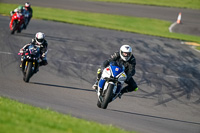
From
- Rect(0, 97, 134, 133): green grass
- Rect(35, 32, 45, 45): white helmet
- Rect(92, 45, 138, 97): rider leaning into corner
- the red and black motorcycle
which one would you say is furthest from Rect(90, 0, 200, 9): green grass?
Result: Rect(0, 97, 134, 133): green grass

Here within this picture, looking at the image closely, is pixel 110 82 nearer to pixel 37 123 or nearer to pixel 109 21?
pixel 37 123

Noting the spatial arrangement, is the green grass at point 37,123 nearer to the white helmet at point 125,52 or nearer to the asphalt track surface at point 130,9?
the white helmet at point 125,52

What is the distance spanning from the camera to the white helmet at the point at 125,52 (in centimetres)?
1047

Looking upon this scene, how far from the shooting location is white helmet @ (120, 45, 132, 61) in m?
10.5

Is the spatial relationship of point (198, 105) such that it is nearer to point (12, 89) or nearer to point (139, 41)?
point (12, 89)

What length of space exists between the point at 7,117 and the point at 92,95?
5.76m

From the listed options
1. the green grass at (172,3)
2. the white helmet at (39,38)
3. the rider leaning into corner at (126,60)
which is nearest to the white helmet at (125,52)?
the rider leaning into corner at (126,60)

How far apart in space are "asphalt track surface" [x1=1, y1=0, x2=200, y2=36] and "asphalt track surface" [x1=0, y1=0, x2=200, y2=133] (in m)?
10.1

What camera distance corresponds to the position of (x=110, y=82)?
32.7 feet

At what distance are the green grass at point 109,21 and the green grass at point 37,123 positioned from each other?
19.4m

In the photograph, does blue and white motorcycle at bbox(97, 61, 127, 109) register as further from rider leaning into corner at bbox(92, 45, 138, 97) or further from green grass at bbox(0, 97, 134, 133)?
green grass at bbox(0, 97, 134, 133)

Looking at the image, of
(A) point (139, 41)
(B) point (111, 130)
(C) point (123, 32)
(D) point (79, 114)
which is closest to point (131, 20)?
(C) point (123, 32)

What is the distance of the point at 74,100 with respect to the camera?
11.3 meters

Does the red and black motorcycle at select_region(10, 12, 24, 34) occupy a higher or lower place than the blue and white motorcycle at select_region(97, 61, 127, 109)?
higher
